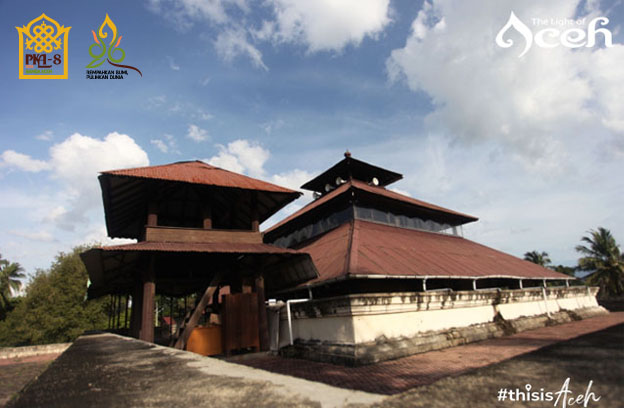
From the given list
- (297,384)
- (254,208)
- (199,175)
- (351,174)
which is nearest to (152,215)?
(199,175)

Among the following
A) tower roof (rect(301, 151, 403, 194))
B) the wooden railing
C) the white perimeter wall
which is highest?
tower roof (rect(301, 151, 403, 194))

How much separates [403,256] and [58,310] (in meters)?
35.8

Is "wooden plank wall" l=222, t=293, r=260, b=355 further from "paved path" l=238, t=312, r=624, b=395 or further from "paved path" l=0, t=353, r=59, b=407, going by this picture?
"paved path" l=0, t=353, r=59, b=407

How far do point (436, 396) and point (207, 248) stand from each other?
969cm

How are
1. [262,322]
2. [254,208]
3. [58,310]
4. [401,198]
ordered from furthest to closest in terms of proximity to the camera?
[58,310] < [401,198] < [254,208] < [262,322]

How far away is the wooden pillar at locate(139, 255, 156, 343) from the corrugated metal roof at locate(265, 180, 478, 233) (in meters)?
8.64

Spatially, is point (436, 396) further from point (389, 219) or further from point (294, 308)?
point (389, 219)

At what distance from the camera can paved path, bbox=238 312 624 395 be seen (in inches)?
248

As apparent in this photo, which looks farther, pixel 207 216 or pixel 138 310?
pixel 138 310

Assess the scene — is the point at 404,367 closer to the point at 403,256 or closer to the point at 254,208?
the point at 403,256

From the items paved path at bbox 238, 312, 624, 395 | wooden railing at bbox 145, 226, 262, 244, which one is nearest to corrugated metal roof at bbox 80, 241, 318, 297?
wooden railing at bbox 145, 226, 262, 244

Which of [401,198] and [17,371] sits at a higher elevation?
[401,198]

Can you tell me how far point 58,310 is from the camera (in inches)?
1254

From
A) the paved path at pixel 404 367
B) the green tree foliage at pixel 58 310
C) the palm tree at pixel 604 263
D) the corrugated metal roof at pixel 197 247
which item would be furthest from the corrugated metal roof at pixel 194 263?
the palm tree at pixel 604 263
